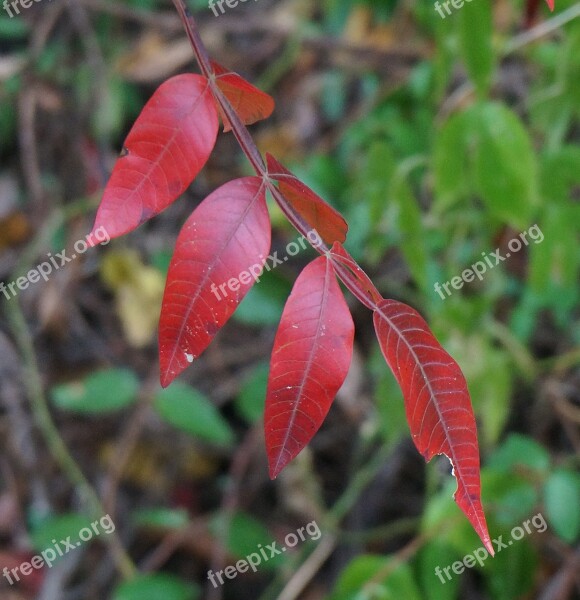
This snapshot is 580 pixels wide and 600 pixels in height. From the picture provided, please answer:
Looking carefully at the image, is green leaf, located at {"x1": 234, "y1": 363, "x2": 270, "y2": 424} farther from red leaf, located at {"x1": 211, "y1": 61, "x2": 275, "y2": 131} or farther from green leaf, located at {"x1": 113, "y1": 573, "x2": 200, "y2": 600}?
red leaf, located at {"x1": 211, "y1": 61, "x2": 275, "y2": 131}

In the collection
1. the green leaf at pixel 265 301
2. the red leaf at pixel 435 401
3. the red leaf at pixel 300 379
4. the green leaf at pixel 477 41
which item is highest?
the green leaf at pixel 477 41

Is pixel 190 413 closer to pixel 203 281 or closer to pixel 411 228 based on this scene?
pixel 411 228

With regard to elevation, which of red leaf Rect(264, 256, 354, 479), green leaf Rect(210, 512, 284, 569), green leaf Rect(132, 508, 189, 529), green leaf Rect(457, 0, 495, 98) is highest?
green leaf Rect(457, 0, 495, 98)

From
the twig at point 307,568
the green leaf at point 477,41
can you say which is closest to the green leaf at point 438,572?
the twig at point 307,568

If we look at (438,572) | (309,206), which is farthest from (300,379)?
(438,572)

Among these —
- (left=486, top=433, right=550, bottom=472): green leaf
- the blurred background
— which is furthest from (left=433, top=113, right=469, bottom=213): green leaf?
(left=486, top=433, right=550, bottom=472): green leaf

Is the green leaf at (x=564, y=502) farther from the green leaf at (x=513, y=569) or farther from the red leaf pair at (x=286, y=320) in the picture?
the red leaf pair at (x=286, y=320)

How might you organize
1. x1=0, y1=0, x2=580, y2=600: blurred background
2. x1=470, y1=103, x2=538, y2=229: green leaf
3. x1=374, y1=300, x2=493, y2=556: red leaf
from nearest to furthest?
x1=374, y1=300, x2=493, y2=556: red leaf
x1=470, y1=103, x2=538, y2=229: green leaf
x1=0, y1=0, x2=580, y2=600: blurred background
